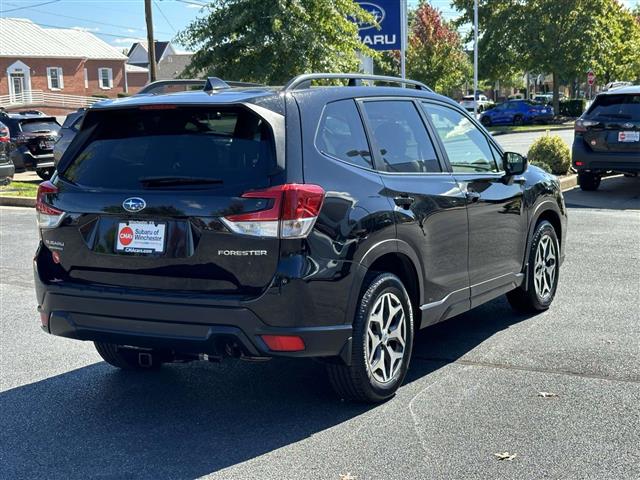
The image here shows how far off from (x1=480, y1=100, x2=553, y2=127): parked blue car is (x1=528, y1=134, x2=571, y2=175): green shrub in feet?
98.5

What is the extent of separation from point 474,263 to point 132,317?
97.6 inches

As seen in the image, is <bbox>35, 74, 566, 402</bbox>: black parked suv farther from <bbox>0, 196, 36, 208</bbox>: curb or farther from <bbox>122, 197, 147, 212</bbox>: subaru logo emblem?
<bbox>0, 196, 36, 208</bbox>: curb

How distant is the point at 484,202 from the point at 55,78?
2589 inches

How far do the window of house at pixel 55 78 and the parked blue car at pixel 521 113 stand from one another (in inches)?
1433

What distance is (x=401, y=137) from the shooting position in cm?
533

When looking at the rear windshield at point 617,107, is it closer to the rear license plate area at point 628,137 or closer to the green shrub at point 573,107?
the rear license plate area at point 628,137

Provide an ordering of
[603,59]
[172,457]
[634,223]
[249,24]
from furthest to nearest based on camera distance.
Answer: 1. [603,59]
2. [249,24]
3. [634,223]
4. [172,457]

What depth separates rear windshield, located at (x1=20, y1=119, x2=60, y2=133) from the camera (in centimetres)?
2139

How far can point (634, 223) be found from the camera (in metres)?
12.0

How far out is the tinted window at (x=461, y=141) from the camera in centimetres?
578

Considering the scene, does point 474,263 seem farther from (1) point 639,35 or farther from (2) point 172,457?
(1) point 639,35

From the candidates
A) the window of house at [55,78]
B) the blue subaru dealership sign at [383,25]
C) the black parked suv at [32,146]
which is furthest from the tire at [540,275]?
the window of house at [55,78]

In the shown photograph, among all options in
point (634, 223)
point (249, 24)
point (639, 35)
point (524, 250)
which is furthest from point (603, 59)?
point (524, 250)

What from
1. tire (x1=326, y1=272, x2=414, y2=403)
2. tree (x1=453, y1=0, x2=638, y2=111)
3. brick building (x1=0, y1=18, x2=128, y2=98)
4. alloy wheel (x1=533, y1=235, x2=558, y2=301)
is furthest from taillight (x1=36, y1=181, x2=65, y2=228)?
brick building (x1=0, y1=18, x2=128, y2=98)
